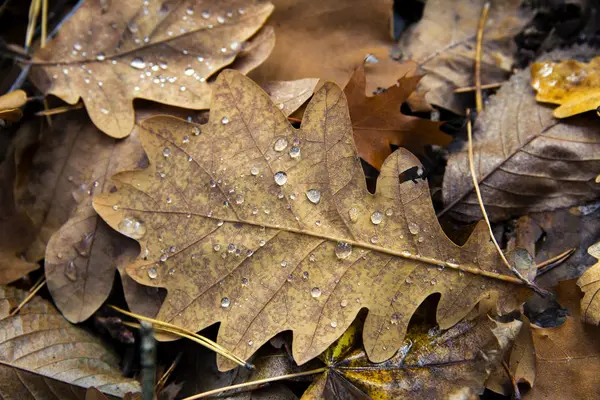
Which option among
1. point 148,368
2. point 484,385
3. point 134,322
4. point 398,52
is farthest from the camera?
point 398,52

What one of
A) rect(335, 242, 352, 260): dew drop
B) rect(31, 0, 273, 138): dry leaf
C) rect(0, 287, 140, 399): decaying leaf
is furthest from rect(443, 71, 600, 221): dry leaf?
rect(0, 287, 140, 399): decaying leaf

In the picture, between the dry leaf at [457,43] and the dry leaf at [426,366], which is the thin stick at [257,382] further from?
the dry leaf at [457,43]

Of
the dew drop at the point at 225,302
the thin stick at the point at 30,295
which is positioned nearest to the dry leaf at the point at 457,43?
the dew drop at the point at 225,302

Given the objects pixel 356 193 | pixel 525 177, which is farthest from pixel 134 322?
pixel 525 177

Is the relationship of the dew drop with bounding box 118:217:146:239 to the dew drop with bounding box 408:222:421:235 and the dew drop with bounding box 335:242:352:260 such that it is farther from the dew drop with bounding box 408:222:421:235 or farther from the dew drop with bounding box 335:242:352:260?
the dew drop with bounding box 408:222:421:235

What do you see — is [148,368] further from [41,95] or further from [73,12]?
[73,12]

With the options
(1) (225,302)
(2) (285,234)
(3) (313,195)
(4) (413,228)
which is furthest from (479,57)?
(1) (225,302)

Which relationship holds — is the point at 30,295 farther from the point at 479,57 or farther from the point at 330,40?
the point at 479,57

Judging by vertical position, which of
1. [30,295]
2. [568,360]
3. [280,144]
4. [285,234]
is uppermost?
[280,144]
